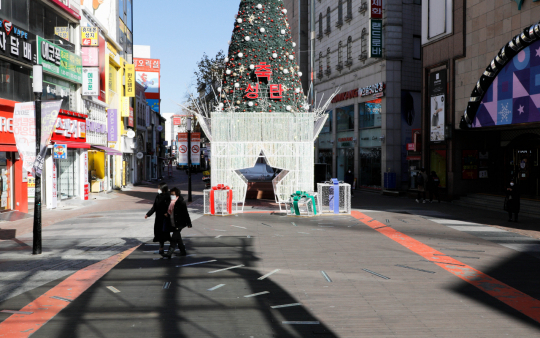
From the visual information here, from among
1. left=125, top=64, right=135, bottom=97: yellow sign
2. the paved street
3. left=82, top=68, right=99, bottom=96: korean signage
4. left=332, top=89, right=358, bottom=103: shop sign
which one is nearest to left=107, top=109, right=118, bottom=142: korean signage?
left=82, top=68, right=99, bottom=96: korean signage

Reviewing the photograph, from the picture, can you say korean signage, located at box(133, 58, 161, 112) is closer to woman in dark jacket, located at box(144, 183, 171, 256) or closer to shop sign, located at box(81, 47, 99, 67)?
shop sign, located at box(81, 47, 99, 67)

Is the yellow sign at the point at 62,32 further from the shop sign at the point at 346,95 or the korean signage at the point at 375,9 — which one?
the shop sign at the point at 346,95

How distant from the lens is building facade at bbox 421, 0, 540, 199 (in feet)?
61.6

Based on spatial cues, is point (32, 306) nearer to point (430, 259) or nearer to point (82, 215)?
point (430, 259)

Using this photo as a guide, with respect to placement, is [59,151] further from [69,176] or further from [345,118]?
[345,118]

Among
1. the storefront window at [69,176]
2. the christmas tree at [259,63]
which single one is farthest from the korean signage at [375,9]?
the storefront window at [69,176]

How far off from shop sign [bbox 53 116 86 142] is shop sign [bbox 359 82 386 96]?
19.0m

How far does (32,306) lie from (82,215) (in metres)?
13.1

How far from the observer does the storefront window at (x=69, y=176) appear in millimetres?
25086

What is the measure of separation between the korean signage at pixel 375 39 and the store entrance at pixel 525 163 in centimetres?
1155

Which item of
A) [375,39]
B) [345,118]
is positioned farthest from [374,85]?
[345,118]

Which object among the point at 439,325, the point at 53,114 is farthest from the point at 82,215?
the point at 439,325

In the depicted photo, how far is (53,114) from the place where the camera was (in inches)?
431

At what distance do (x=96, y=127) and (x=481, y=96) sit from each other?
868 inches
